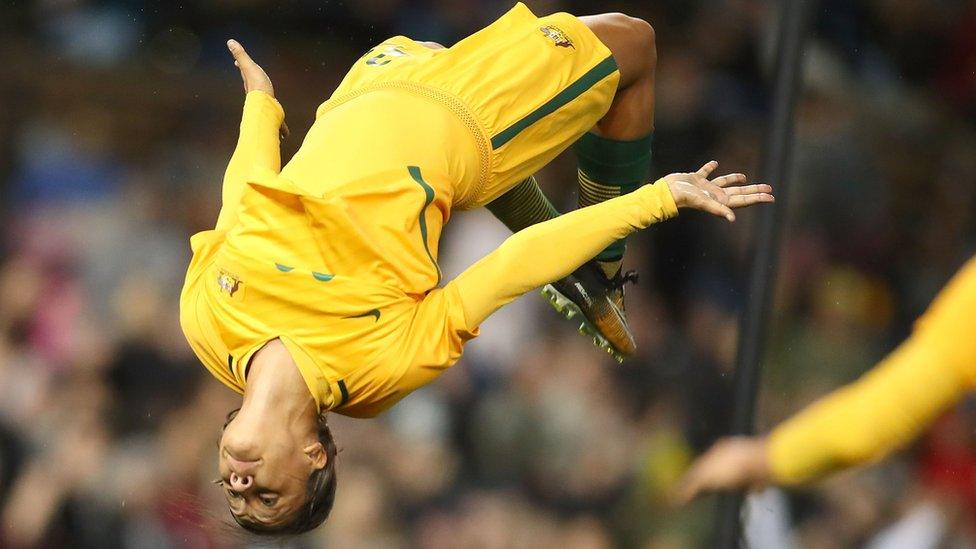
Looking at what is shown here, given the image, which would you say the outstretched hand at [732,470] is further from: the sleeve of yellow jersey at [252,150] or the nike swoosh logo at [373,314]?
the sleeve of yellow jersey at [252,150]

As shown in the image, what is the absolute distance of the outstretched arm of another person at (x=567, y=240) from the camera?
1630 mm

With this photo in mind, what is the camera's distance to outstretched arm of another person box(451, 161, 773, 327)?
5.35ft

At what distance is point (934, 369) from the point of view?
117 cm

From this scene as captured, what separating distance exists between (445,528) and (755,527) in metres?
A: 0.55

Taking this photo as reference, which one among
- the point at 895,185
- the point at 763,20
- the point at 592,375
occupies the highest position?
the point at 763,20

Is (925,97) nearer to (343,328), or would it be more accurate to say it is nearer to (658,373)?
(658,373)

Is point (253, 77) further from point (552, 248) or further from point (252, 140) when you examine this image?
point (552, 248)

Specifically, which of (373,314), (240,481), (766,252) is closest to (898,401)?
(373,314)

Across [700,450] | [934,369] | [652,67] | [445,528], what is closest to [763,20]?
[652,67]

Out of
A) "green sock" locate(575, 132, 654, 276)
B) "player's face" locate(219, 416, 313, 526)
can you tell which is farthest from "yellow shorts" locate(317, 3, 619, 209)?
"player's face" locate(219, 416, 313, 526)

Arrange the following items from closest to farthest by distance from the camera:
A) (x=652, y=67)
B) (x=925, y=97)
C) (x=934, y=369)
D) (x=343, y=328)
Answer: (x=934, y=369), (x=343, y=328), (x=652, y=67), (x=925, y=97)

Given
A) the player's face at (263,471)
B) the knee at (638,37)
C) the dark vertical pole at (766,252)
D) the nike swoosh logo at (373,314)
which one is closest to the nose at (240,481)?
the player's face at (263,471)

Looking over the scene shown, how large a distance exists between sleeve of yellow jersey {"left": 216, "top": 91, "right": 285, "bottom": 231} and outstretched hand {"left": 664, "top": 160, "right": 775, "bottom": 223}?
48cm

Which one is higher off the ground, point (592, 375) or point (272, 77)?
point (272, 77)
